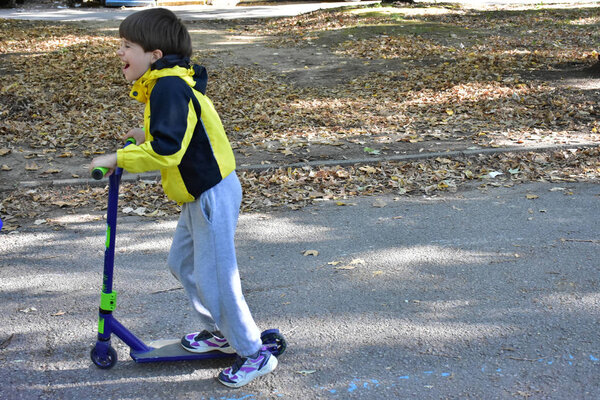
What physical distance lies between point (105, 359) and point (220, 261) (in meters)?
0.82

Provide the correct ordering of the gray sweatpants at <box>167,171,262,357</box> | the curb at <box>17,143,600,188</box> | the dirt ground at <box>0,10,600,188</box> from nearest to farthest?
the gray sweatpants at <box>167,171,262,357</box> < the curb at <box>17,143,600,188</box> < the dirt ground at <box>0,10,600,188</box>

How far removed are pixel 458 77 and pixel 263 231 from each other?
21.2 ft

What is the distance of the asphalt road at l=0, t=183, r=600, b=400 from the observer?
314cm

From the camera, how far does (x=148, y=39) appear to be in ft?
9.06

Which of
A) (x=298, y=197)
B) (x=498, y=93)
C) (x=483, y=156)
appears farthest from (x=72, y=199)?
(x=498, y=93)

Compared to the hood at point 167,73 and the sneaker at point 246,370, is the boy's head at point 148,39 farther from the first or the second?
the sneaker at point 246,370

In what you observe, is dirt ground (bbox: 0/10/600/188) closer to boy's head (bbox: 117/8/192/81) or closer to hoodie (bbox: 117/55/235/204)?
hoodie (bbox: 117/55/235/204)

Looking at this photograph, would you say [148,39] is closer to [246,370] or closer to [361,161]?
[246,370]

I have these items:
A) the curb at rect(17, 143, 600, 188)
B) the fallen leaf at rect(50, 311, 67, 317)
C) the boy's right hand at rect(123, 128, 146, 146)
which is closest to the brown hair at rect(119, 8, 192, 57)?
the boy's right hand at rect(123, 128, 146, 146)

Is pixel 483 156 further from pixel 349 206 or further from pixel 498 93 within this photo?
pixel 498 93

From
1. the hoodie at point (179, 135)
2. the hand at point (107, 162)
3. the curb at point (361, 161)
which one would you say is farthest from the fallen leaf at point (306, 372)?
the curb at point (361, 161)

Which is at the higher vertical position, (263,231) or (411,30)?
(411,30)

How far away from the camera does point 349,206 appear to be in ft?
18.5

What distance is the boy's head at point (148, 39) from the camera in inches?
109
